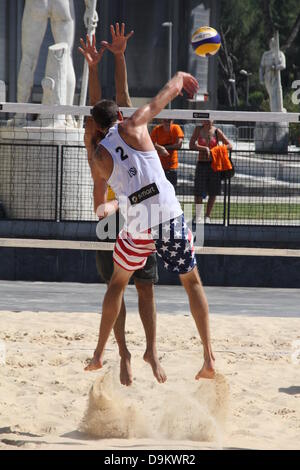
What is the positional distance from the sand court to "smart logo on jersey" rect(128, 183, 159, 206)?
1348mm

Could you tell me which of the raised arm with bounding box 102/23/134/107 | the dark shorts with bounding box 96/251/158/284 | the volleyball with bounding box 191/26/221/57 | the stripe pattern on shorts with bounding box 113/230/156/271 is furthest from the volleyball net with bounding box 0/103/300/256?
the stripe pattern on shorts with bounding box 113/230/156/271

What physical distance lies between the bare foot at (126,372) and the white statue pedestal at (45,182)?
21.0ft

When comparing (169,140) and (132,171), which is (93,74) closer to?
(132,171)

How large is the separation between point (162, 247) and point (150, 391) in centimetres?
157

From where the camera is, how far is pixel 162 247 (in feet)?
20.1

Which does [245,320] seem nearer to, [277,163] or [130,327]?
[130,327]

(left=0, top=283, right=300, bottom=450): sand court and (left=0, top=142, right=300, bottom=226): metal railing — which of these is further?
(left=0, top=142, right=300, bottom=226): metal railing

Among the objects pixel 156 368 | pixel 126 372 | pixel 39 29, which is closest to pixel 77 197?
pixel 39 29

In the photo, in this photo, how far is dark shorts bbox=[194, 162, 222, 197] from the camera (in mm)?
13414

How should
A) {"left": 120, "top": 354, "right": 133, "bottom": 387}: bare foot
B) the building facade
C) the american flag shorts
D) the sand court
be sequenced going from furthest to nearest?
1. the building facade
2. {"left": 120, "top": 354, "right": 133, "bottom": 387}: bare foot
3. the sand court
4. the american flag shorts

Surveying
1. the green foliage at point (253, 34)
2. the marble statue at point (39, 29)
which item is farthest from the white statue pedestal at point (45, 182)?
the green foliage at point (253, 34)

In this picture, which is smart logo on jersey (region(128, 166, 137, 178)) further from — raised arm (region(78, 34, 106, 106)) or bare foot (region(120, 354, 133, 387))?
bare foot (region(120, 354, 133, 387))

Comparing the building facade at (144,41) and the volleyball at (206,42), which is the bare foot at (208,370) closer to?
the volleyball at (206,42)
